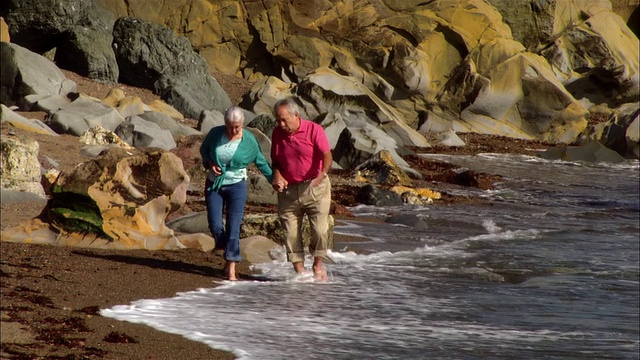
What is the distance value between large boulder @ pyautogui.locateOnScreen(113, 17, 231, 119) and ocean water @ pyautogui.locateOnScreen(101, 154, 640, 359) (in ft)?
49.7

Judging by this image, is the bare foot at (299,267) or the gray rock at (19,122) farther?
the gray rock at (19,122)

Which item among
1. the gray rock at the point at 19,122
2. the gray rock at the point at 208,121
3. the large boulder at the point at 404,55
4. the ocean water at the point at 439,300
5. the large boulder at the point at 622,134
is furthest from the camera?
the large boulder at the point at 404,55

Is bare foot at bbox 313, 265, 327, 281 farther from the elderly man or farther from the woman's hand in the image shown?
the woman's hand

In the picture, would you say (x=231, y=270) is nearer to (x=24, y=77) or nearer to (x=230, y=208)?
(x=230, y=208)

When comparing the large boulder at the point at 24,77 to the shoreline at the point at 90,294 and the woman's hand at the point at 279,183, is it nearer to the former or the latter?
the shoreline at the point at 90,294

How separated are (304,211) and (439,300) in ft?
5.22

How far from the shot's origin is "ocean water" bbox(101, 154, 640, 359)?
25.7 feet

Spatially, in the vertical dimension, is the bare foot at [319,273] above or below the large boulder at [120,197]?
below

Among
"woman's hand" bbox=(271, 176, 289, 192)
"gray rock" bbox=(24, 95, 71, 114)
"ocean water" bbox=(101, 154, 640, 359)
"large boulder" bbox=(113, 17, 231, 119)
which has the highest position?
"large boulder" bbox=(113, 17, 231, 119)

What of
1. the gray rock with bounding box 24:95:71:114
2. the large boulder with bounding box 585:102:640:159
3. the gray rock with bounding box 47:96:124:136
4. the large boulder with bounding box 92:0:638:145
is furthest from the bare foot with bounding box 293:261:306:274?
the large boulder with bounding box 92:0:638:145

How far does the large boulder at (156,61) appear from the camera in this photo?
1252 inches

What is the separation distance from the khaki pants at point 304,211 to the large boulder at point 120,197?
57.2 inches

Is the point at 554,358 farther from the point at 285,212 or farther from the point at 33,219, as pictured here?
the point at 33,219

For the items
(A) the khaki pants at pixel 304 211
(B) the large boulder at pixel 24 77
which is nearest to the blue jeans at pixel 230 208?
(A) the khaki pants at pixel 304 211
